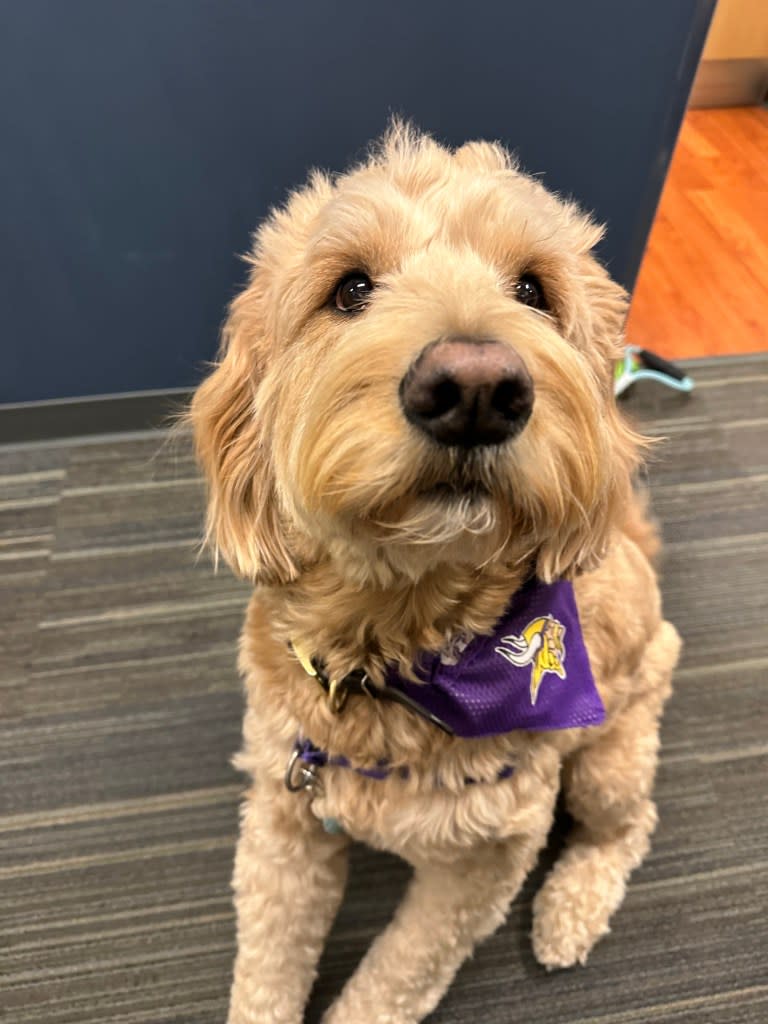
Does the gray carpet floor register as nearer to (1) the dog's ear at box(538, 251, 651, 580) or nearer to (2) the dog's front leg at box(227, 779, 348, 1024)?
(2) the dog's front leg at box(227, 779, 348, 1024)

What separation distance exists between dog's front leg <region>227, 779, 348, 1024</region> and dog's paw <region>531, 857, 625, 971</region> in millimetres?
376

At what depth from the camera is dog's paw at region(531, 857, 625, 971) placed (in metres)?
1.20

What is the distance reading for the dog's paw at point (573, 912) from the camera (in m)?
1.20

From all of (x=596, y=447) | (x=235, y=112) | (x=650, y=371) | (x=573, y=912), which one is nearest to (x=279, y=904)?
(x=573, y=912)

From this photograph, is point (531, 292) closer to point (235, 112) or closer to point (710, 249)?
point (235, 112)

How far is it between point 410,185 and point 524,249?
150 mm

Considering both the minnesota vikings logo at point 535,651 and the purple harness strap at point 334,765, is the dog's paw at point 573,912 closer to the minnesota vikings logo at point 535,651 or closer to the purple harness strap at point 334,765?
the purple harness strap at point 334,765

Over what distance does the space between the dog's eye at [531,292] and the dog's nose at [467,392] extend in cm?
25

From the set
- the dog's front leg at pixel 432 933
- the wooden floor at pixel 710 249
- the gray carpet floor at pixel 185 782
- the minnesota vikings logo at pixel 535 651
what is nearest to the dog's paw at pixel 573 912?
the gray carpet floor at pixel 185 782

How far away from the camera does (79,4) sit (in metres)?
1.37

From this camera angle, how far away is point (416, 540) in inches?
24.2

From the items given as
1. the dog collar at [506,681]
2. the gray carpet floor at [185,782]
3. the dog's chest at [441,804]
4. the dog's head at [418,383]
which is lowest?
the gray carpet floor at [185,782]

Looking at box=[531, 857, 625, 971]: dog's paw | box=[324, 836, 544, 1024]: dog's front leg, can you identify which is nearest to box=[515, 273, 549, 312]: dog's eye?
box=[324, 836, 544, 1024]: dog's front leg

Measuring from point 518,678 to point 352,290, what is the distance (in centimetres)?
49
